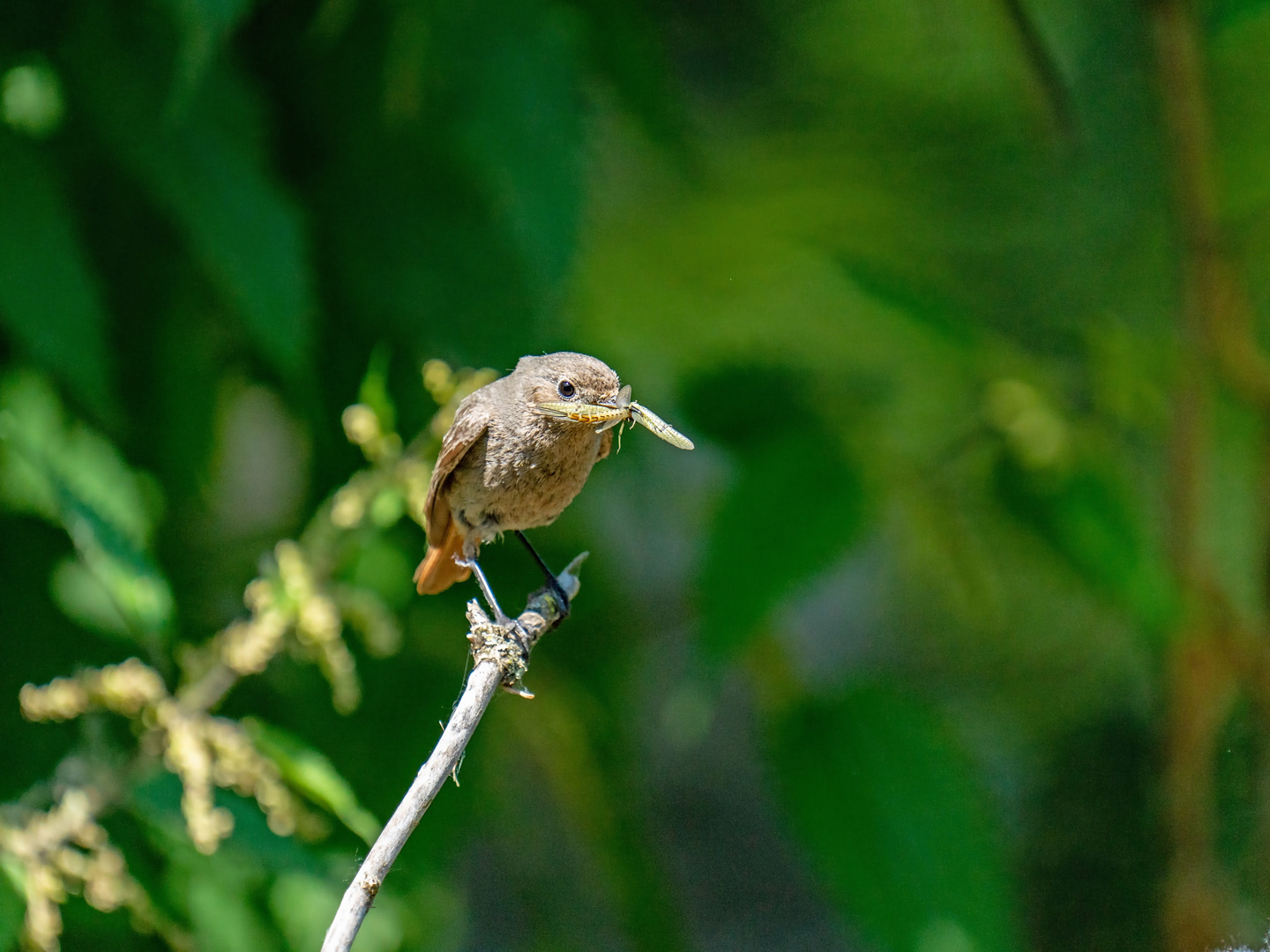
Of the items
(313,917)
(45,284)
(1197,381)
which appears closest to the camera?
(45,284)

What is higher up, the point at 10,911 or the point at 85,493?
the point at 85,493

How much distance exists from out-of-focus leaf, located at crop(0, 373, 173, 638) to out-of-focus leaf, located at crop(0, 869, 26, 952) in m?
0.37

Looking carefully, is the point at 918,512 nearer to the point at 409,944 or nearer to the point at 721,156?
the point at 721,156

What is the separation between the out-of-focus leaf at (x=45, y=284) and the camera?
70.1 inches

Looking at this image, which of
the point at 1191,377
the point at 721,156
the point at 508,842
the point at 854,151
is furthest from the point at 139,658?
the point at 1191,377

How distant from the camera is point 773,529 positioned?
224cm

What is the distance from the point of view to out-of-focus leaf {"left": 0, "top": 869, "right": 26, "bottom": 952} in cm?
155

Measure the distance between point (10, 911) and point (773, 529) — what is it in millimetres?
1391

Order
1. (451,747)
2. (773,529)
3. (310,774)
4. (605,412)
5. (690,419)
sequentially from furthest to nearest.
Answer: (690,419) → (773,529) → (310,774) → (605,412) → (451,747)

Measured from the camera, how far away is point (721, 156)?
3.00m

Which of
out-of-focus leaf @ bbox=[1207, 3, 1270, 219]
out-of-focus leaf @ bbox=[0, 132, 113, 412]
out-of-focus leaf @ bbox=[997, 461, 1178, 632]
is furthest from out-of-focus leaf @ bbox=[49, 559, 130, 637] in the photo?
out-of-focus leaf @ bbox=[1207, 3, 1270, 219]

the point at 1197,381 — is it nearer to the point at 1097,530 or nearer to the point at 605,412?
the point at 1097,530

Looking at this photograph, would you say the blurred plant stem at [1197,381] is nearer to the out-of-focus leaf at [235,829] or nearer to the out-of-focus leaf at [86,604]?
the out-of-focus leaf at [235,829]

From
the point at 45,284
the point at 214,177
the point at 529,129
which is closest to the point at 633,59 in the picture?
the point at 529,129
